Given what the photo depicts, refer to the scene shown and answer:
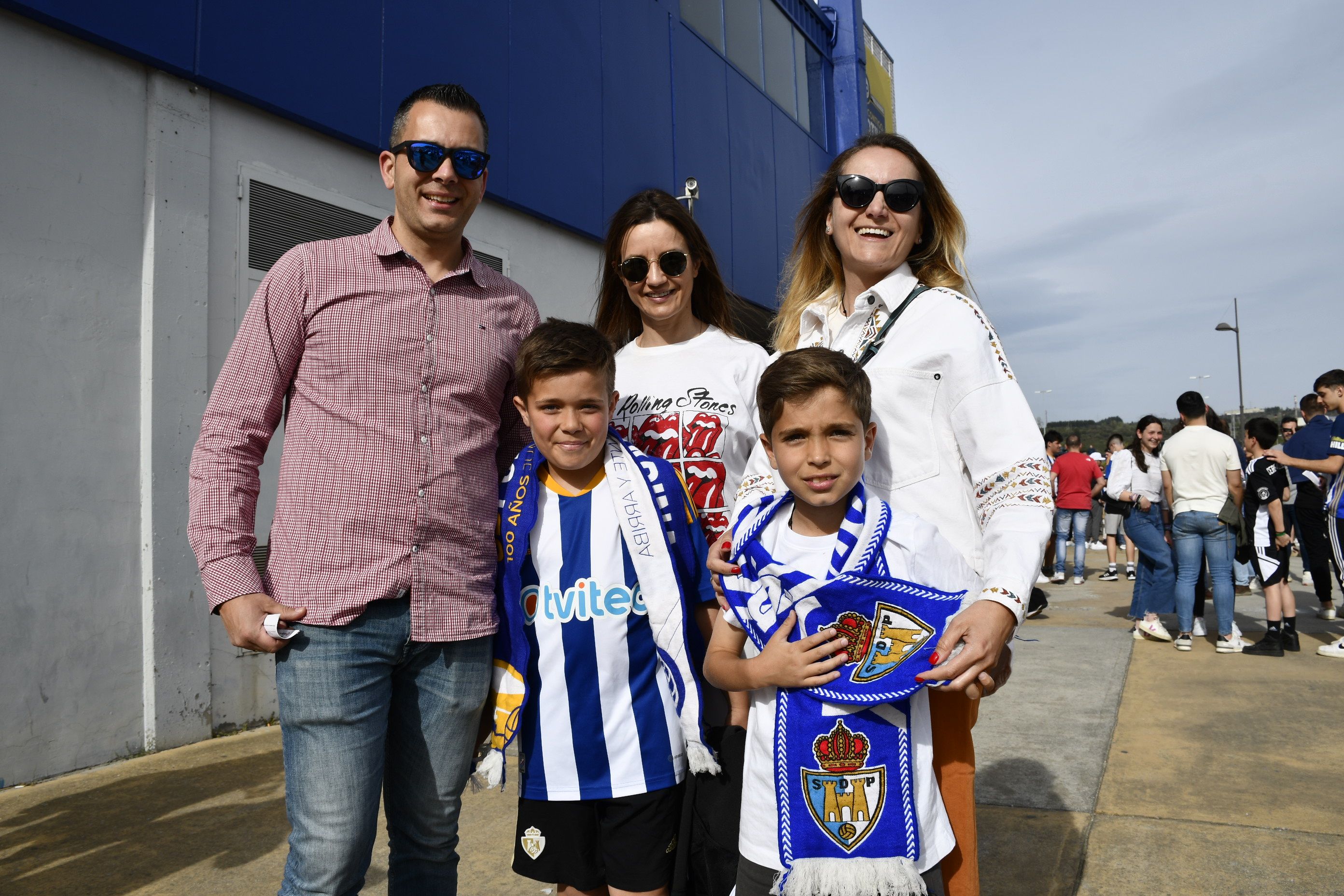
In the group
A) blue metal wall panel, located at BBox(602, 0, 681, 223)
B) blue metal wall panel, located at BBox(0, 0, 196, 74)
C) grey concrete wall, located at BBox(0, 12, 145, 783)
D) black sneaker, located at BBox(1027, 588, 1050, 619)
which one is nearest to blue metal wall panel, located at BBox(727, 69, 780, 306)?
blue metal wall panel, located at BBox(602, 0, 681, 223)

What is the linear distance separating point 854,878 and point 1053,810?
2.67 metres

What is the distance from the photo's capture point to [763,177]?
13695 millimetres

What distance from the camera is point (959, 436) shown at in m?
1.84

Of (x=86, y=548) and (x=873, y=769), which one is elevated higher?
(x=86, y=548)

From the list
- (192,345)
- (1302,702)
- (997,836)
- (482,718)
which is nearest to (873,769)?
(482,718)

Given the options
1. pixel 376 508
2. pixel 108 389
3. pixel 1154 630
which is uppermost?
pixel 108 389

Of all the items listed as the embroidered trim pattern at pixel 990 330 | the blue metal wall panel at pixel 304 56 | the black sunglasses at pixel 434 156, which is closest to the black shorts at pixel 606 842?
the embroidered trim pattern at pixel 990 330

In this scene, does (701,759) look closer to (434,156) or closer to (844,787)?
(844,787)

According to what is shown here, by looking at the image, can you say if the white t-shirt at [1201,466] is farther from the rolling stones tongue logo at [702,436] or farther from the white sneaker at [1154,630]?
the rolling stones tongue logo at [702,436]

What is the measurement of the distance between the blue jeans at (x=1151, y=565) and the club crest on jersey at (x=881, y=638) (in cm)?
720

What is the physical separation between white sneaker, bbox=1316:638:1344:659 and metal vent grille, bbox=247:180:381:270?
8.04m

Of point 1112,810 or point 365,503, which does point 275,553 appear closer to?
point 365,503

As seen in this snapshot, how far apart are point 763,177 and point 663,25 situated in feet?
11.7

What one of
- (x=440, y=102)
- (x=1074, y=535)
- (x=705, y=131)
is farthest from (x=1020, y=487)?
(x=1074, y=535)
